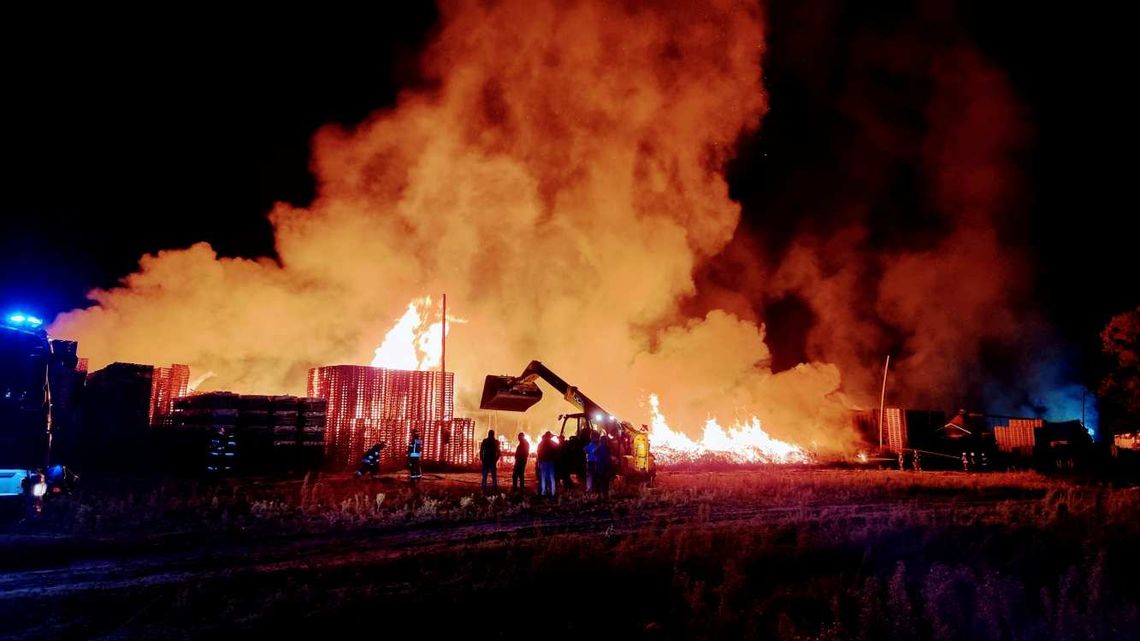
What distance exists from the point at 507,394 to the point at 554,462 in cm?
254

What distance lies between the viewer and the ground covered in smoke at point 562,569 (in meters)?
6.36

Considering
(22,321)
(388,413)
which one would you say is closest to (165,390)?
(388,413)

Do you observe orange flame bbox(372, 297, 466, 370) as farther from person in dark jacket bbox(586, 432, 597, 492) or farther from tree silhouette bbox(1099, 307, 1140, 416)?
tree silhouette bbox(1099, 307, 1140, 416)

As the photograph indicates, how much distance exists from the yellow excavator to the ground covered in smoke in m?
3.53

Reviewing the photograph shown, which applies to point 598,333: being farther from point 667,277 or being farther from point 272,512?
point 272,512

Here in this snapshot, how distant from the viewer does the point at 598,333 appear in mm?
35844

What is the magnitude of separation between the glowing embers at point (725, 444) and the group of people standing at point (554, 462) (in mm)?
12731

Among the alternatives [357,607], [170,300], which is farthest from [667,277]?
[357,607]

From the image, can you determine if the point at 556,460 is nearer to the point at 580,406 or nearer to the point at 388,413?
the point at 580,406

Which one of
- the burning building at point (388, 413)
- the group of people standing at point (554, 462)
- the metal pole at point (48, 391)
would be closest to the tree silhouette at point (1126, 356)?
the group of people standing at point (554, 462)

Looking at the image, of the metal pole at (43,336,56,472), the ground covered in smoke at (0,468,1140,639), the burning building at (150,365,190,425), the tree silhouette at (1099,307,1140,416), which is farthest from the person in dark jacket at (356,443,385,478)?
the tree silhouette at (1099,307,1140,416)

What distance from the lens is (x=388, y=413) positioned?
25594 millimetres

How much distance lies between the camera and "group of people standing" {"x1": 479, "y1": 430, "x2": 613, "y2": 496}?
16.8 metres

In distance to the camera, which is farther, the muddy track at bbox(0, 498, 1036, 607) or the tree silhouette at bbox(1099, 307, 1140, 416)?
the tree silhouette at bbox(1099, 307, 1140, 416)
